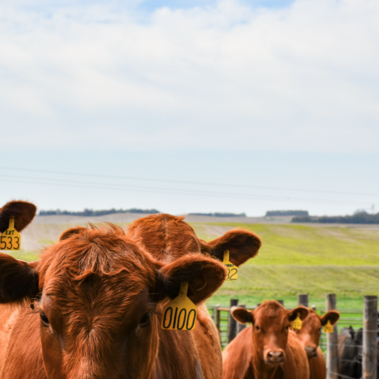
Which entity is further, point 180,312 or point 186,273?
point 180,312

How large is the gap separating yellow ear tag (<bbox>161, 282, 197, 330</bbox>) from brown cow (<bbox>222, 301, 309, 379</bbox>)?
497 cm

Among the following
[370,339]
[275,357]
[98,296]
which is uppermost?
[98,296]

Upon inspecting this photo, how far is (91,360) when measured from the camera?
246cm

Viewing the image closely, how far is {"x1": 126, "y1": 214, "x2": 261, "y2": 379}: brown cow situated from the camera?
444 cm

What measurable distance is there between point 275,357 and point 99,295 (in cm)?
571

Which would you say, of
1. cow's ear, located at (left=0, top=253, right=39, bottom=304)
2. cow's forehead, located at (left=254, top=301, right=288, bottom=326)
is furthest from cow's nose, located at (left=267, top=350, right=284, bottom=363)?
cow's ear, located at (left=0, top=253, right=39, bottom=304)

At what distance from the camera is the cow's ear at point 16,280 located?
2.91 m

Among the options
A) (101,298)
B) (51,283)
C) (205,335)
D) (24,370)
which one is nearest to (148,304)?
(101,298)

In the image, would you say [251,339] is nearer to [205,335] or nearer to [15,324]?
[205,335]

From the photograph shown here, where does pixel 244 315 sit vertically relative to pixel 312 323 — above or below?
above

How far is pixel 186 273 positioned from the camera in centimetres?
293

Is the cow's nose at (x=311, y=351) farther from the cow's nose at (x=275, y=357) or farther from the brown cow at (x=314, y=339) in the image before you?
the cow's nose at (x=275, y=357)

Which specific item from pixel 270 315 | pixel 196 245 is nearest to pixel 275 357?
pixel 270 315

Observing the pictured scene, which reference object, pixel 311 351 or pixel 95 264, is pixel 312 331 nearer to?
pixel 311 351
